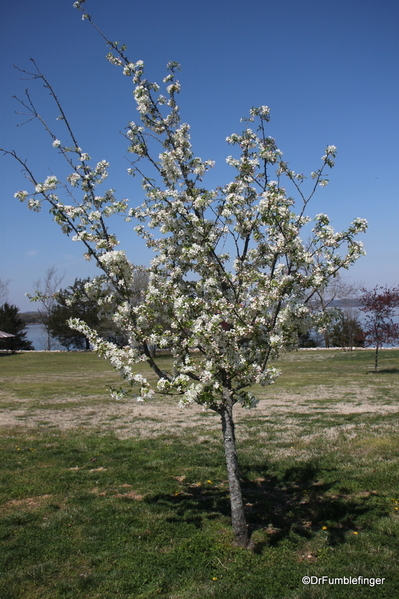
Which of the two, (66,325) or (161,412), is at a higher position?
(66,325)

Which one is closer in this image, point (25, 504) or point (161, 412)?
point (25, 504)

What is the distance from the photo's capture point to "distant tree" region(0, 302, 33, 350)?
5500 centimetres

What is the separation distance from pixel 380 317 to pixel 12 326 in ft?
154

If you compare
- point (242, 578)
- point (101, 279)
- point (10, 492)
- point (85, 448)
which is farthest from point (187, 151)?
point (85, 448)

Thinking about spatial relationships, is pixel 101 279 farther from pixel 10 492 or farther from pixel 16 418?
pixel 16 418

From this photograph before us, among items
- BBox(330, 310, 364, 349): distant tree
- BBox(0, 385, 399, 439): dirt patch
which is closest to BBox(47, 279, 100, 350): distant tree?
BBox(330, 310, 364, 349): distant tree

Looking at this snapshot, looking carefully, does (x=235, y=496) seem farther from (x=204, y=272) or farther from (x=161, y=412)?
(x=161, y=412)

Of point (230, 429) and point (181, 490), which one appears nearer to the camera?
point (230, 429)

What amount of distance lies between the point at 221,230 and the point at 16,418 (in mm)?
10530

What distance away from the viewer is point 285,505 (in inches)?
261

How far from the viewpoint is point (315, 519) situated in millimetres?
6113

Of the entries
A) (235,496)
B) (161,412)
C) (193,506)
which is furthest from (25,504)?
(161,412)

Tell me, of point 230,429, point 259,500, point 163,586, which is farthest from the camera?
point 259,500

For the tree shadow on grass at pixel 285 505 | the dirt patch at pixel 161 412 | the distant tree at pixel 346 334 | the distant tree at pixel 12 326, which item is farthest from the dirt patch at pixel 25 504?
the distant tree at pixel 12 326
